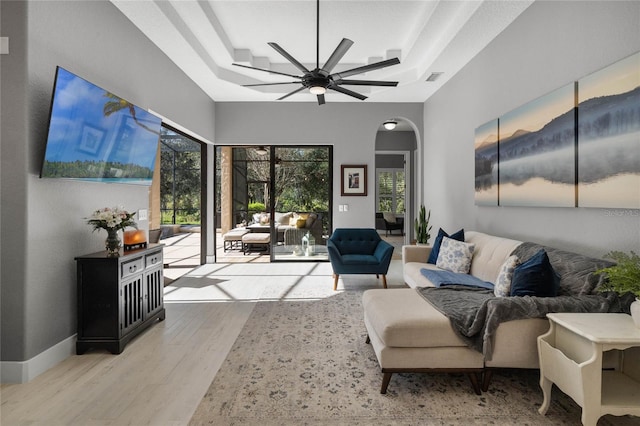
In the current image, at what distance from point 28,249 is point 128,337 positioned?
1.05m

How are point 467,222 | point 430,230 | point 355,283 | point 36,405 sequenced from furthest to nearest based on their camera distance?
point 430,230 < point 355,283 < point 467,222 < point 36,405

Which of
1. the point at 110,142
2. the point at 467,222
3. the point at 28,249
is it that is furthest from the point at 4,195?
the point at 467,222

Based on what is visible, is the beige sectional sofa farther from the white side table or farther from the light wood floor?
the light wood floor

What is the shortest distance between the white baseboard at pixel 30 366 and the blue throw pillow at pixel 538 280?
11.4 feet

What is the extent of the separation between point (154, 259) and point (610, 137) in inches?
157

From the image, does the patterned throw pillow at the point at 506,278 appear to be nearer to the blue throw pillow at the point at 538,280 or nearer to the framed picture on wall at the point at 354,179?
the blue throw pillow at the point at 538,280

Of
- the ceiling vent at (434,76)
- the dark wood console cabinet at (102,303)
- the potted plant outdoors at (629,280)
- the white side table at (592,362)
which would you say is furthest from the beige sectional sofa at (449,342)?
the ceiling vent at (434,76)

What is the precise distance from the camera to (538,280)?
2230mm

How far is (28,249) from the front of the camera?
90.4 inches

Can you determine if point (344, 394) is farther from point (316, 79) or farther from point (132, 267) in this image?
point (316, 79)

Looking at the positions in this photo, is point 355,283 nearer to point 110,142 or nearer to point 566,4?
point 110,142

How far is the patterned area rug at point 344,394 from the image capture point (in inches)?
74.8

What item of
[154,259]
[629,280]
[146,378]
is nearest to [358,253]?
[154,259]

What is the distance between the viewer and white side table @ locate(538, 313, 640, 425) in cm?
158
